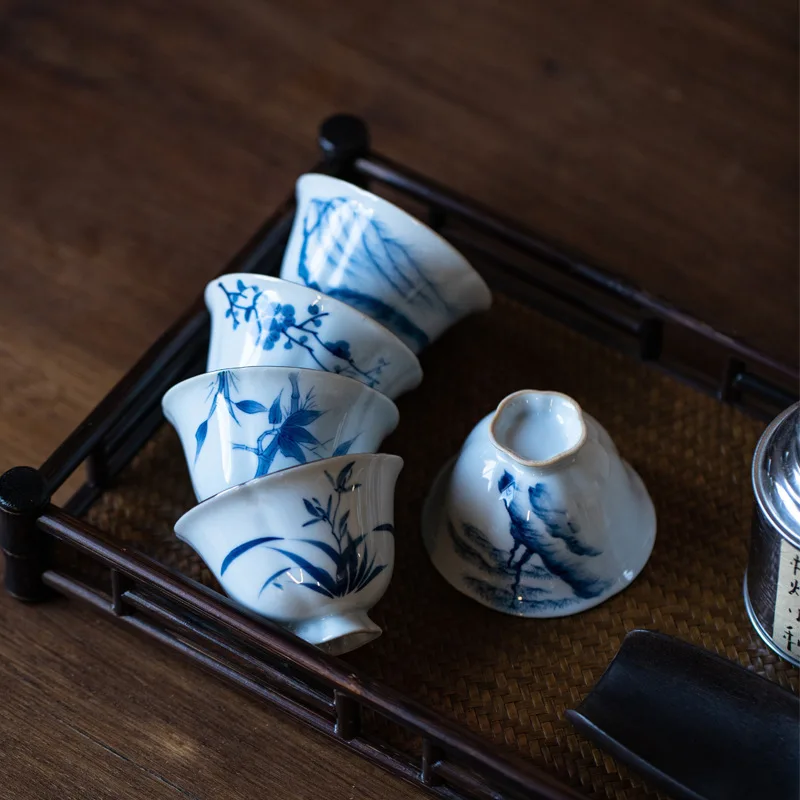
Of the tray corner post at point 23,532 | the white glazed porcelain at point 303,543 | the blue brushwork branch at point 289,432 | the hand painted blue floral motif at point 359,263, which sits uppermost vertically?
the hand painted blue floral motif at point 359,263

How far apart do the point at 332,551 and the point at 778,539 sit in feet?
0.69

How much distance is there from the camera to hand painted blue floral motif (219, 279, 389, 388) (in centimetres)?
75

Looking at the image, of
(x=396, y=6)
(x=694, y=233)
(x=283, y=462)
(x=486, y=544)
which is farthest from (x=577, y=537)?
(x=396, y=6)

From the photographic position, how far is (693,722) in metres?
0.71

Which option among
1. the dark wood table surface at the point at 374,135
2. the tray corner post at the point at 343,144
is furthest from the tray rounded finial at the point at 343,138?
the dark wood table surface at the point at 374,135

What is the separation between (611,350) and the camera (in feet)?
2.85

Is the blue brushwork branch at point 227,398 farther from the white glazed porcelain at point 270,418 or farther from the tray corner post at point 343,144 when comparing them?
Result: the tray corner post at point 343,144

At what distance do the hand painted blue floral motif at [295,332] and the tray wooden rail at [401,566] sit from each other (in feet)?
0.20

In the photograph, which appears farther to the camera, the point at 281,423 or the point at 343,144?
the point at 343,144

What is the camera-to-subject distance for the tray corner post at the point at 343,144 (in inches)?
34.4

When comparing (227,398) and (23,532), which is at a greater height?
(227,398)

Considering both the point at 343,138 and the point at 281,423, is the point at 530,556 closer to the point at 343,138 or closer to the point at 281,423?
the point at 281,423

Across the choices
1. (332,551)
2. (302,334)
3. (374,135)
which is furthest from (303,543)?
(374,135)

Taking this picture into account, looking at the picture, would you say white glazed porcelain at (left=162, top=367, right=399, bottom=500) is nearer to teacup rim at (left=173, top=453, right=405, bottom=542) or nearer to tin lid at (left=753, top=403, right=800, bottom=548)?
teacup rim at (left=173, top=453, right=405, bottom=542)
